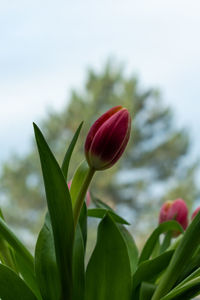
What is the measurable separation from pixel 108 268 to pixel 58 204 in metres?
0.05

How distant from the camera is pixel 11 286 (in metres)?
0.24

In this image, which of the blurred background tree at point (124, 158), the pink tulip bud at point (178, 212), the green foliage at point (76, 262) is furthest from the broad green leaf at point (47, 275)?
the blurred background tree at point (124, 158)

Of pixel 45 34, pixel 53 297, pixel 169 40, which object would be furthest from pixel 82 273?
pixel 45 34

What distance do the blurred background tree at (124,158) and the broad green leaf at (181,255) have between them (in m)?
5.66

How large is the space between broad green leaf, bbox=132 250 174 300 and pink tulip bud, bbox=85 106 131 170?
70mm

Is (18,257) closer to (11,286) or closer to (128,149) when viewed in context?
(11,286)

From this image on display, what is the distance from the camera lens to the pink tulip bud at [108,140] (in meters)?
0.25

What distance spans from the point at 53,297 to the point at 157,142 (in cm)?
658

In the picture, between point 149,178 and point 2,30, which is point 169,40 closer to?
point 2,30

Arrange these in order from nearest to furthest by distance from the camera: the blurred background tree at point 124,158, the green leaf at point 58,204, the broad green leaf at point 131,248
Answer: the green leaf at point 58,204, the broad green leaf at point 131,248, the blurred background tree at point 124,158

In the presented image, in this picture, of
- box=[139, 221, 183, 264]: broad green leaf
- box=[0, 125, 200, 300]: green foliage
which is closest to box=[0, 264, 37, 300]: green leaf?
box=[0, 125, 200, 300]: green foliage

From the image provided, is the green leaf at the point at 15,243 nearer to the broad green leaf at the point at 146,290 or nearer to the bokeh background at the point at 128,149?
the broad green leaf at the point at 146,290

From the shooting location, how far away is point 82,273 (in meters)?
0.26

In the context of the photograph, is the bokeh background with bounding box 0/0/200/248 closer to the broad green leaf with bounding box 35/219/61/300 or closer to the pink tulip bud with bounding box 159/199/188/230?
the pink tulip bud with bounding box 159/199/188/230
